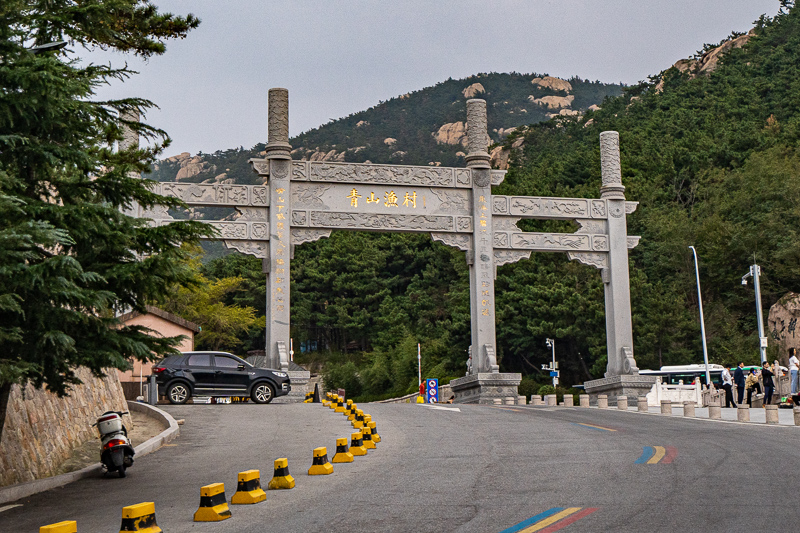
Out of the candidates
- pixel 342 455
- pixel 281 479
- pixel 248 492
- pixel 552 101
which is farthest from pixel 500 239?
pixel 552 101

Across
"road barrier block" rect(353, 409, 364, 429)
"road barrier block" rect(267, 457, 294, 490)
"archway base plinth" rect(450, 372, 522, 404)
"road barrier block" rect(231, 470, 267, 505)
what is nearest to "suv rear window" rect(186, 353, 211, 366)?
"road barrier block" rect(353, 409, 364, 429)

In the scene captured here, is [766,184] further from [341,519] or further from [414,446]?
[341,519]

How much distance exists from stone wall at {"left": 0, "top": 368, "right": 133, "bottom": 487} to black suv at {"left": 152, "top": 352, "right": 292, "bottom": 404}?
317 inches

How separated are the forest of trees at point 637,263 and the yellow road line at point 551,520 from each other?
144ft

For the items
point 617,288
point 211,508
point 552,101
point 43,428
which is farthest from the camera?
point 552,101

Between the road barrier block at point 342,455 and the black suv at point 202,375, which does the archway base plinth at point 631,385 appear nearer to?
the black suv at point 202,375

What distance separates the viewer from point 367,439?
14.9m

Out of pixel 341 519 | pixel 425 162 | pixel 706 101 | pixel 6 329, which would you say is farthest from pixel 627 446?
pixel 425 162

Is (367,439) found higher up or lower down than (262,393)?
lower down

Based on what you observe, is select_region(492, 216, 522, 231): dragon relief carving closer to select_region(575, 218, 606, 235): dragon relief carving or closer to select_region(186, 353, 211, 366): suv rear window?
select_region(575, 218, 606, 235): dragon relief carving

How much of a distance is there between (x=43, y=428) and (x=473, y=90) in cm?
15679

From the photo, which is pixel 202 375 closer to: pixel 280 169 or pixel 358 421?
pixel 358 421

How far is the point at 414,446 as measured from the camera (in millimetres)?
14648

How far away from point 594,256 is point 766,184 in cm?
2604
